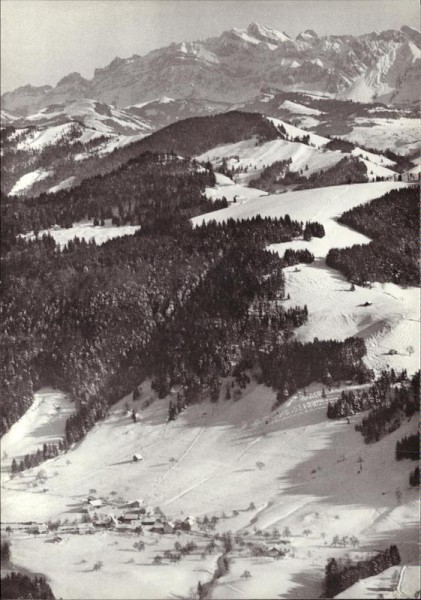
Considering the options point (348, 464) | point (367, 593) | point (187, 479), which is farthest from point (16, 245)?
point (367, 593)

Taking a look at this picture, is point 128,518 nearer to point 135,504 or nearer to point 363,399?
point 135,504

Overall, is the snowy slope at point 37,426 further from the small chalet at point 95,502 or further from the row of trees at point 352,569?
the row of trees at point 352,569

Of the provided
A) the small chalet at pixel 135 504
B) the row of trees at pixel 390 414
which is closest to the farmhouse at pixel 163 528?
the small chalet at pixel 135 504

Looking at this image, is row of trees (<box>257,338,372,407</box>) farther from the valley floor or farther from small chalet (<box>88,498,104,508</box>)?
small chalet (<box>88,498,104,508</box>)

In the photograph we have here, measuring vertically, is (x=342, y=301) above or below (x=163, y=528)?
above

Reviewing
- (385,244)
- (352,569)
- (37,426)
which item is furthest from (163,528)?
(385,244)

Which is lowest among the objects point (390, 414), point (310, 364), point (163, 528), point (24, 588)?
point (24, 588)

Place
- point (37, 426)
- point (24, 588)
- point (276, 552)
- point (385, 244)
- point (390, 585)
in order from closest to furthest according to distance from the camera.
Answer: point (390, 585), point (24, 588), point (276, 552), point (37, 426), point (385, 244)

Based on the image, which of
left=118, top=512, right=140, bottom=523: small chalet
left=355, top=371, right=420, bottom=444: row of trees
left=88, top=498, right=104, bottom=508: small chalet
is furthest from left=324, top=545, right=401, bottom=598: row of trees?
left=88, top=498, right=104, bottom=508: small chalet
